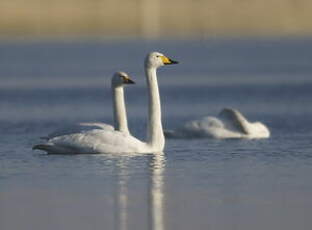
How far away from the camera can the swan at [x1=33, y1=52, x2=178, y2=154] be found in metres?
18.0

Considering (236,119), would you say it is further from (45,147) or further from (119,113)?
(45,147)

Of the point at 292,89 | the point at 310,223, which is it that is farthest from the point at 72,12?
the point at 310,223

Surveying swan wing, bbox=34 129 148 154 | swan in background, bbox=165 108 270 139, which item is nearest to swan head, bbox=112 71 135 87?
swan wing, bbox=34 129 148 154

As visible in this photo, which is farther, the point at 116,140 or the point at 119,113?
the point at 119,113

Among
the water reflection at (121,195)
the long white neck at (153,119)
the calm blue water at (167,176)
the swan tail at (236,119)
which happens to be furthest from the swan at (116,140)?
the swan tail at (236,119)

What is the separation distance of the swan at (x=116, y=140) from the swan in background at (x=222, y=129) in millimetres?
3400

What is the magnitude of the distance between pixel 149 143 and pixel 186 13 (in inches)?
3674

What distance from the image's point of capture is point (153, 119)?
1841cm

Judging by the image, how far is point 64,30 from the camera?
108 metres

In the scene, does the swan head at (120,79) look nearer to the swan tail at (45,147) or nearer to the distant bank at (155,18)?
the swan tail at (45,147)

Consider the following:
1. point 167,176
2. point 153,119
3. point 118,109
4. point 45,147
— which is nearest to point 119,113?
point 118,109

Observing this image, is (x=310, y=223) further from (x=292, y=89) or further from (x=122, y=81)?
(x=292, y=89)

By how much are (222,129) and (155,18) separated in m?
89.9

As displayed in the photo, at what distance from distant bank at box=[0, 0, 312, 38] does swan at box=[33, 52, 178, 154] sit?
84224 mm
